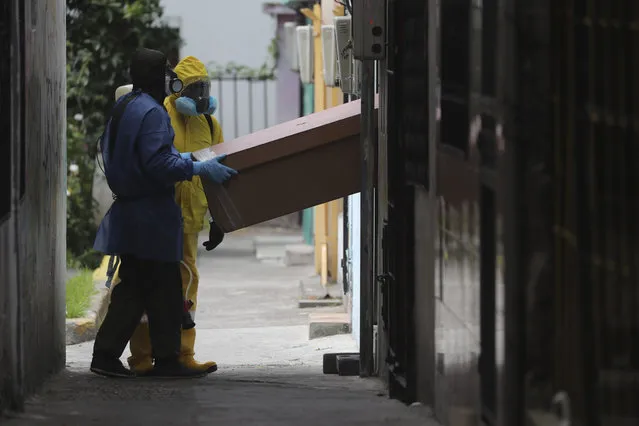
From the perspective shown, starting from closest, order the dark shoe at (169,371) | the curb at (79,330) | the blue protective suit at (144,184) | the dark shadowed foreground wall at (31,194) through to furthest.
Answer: the dark shadowed foreground wall at (31,194) → the blue protective suit at (144,184) → the dark shoe at (169,371) → the curb at (79,330)

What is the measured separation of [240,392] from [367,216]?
4.14 ft

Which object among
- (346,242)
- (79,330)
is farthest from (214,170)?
(346,242)

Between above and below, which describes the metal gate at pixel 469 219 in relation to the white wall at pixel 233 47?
above

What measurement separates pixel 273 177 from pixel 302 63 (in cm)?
793

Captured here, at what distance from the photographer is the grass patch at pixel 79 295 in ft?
34.9

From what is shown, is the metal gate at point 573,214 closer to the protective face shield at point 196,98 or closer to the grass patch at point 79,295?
the protective face shield at point 196,98

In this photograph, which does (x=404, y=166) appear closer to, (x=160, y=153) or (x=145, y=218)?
(x=160, y=153)

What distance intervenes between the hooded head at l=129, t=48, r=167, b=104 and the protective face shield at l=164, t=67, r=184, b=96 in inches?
10.9

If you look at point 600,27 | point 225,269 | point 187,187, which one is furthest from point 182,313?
point 225,269

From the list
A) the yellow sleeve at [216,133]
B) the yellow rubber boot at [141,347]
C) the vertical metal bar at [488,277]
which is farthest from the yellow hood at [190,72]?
the vertical metal bar at [488,277]

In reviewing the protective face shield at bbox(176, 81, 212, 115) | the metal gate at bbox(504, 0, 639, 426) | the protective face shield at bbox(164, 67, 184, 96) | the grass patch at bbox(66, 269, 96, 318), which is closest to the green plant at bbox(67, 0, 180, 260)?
the grass patch at bbox(66, 269, 96, 318)

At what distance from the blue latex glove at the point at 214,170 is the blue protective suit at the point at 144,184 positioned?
6 centimetres

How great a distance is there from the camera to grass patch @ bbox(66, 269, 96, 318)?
10625 mm

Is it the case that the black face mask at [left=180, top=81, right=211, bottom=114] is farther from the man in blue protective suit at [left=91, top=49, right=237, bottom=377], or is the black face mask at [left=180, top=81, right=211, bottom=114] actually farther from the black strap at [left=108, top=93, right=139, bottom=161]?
the black strap at [left=108, top=93, right=139, bottom=161]
